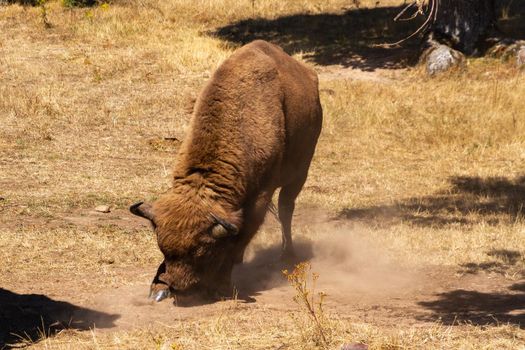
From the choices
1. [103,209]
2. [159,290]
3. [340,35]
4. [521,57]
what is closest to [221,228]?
[159,290]

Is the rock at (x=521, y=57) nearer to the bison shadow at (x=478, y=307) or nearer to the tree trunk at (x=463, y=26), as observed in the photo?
the tree trunk at (x=463, y=26)

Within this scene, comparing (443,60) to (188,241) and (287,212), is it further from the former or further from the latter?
(188,241)

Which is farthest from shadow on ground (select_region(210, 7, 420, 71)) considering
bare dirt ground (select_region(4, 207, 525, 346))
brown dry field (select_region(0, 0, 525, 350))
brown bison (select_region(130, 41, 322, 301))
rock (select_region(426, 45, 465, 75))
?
brown bison (select_region(130, 41, 322, 301))

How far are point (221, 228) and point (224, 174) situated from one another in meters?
0.60

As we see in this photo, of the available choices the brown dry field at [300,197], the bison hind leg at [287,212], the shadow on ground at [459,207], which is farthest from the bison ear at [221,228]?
the shadow on ground at [459,207]

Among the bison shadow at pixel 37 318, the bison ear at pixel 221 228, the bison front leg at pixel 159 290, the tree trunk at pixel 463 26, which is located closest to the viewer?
the bison shadow at pixel 37 318

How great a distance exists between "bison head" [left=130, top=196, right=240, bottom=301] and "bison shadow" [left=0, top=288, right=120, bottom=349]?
614 mm

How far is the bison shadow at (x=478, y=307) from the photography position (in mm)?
7762

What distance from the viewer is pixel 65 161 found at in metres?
14.8

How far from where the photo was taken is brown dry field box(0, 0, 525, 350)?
25.5 feet

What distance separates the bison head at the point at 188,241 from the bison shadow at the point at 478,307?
1963 millimetres

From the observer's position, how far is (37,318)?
313 inches

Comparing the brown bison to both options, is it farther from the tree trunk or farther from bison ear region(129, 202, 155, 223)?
the tree trunk

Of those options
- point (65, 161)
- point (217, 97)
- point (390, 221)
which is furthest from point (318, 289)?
point (65, 161)
